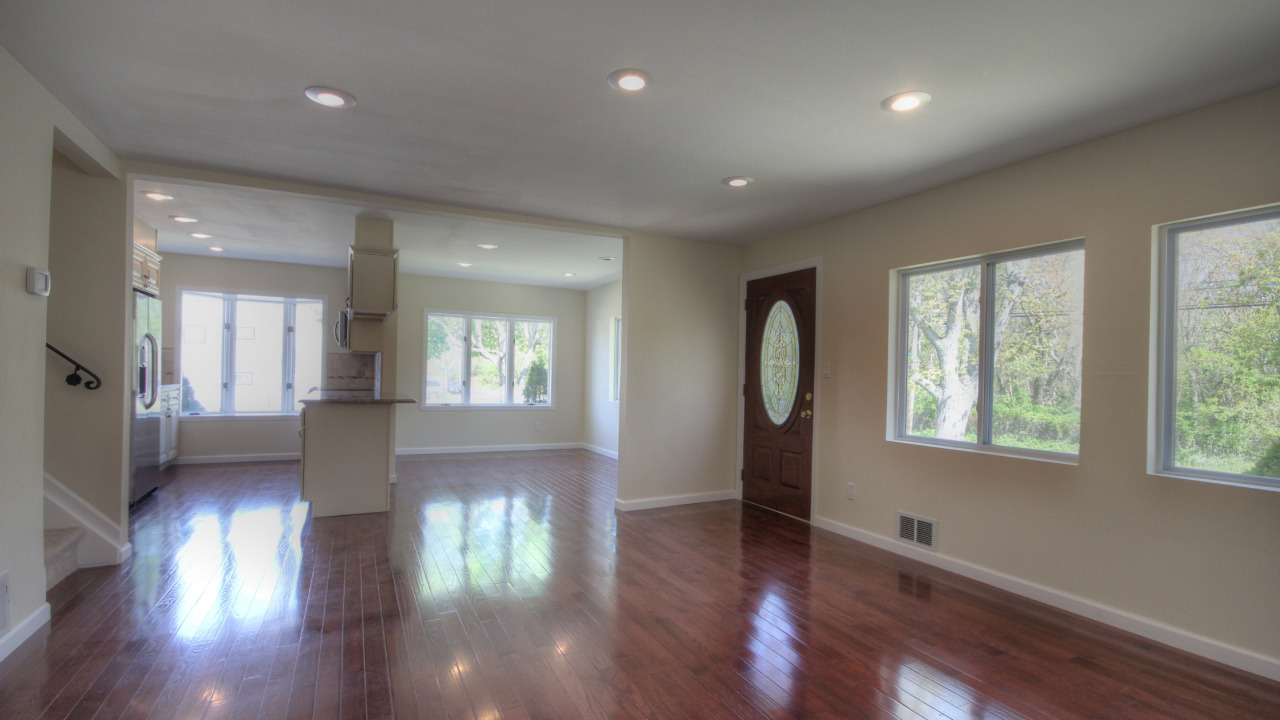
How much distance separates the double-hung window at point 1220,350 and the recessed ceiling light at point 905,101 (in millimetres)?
1364

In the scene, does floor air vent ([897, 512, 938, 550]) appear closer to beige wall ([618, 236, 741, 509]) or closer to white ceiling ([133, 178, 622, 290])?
beige wall ([618, 236, 741, 509])

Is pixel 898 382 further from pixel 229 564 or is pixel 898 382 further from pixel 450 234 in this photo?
pixel 229 564

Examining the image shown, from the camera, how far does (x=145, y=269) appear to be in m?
4.79

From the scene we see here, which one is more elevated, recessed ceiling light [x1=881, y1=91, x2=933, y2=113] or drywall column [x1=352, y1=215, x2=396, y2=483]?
recessed ceiling light [x1=881, y1=91, x2=933, y2=113]

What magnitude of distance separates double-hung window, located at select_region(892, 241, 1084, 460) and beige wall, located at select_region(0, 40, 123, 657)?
4802 millimetres

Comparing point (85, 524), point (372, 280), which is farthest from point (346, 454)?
point (85, 524)

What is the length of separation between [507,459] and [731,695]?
234 inches

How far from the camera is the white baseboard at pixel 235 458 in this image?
702 cm

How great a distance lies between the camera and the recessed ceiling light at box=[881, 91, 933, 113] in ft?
8.58

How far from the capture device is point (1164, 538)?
9.06 ft

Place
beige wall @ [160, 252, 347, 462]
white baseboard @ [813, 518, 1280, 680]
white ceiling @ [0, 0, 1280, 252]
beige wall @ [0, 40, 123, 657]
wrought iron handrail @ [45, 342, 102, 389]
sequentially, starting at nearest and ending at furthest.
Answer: white ceiling @ [0, 0, 1280, 252], beige wall @ [0, 40, 123, 657], white baseboard @ [813, 518, 1280, 680], wrought iron handrail @ [45, 342, 102, 389], beige wall @ [160, 252, 347, 462]

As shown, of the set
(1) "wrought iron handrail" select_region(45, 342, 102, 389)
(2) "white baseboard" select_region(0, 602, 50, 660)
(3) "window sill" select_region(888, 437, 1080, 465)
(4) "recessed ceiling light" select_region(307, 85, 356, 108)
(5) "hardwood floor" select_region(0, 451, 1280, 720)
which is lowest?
(5) "hardwood floor" select_region(0, 451, 1280, 720)


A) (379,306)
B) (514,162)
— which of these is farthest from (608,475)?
(514,162)

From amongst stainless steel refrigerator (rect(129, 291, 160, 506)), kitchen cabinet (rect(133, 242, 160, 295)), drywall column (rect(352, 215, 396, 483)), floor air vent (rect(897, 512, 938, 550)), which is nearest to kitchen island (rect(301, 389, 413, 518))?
drywall column (rect(352, 215, 396, 483))
